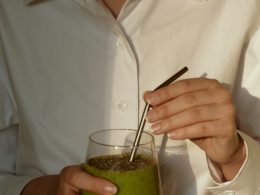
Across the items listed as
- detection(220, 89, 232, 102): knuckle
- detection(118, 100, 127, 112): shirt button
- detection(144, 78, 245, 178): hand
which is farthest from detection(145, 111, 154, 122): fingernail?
detection(118, 100, 127, 112): shirt button

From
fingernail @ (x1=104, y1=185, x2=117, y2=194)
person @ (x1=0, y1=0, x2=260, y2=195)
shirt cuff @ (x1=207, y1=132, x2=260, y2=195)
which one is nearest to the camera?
fingernail @ (x1=104, y1=185, x2=117, y2=194)

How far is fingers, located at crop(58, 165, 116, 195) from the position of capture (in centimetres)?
63

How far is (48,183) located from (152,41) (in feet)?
1.00

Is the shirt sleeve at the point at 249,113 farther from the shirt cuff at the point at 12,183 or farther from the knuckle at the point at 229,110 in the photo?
the shirt cuff at the point at 12,183

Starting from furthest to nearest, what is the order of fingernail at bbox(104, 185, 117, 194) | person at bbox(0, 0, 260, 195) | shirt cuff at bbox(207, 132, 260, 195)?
person at bbox(0, 0, 260, 195) < shirt cuff at bbox(207, 132, 260, 195) < fingernail at bbox(104, 185, 117, 194)

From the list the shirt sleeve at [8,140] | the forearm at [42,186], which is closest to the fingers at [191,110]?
the forearm at [42,186]

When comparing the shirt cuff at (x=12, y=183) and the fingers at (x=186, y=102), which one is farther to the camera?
the shirt cuff at (x=12, y=183)

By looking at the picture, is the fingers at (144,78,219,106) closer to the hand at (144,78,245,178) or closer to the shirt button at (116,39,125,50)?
the hand at (144,78,245,178)

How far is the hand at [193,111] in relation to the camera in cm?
65

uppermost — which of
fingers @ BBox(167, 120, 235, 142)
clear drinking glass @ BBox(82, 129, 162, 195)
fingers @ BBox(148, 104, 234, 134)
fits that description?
fingers @ BBox(148, 104, 234, 134)

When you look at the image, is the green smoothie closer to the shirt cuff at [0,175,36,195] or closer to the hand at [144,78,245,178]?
Result: the hand at [144,78,245,178]

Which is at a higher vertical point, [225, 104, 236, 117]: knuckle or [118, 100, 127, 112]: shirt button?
[225, 104, 236, 117]: knuckle

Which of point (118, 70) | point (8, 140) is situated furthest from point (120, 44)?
point (8, 140)

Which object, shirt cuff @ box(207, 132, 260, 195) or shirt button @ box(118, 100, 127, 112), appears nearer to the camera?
shirt cuff @ box(207, 132, 260, 195)
